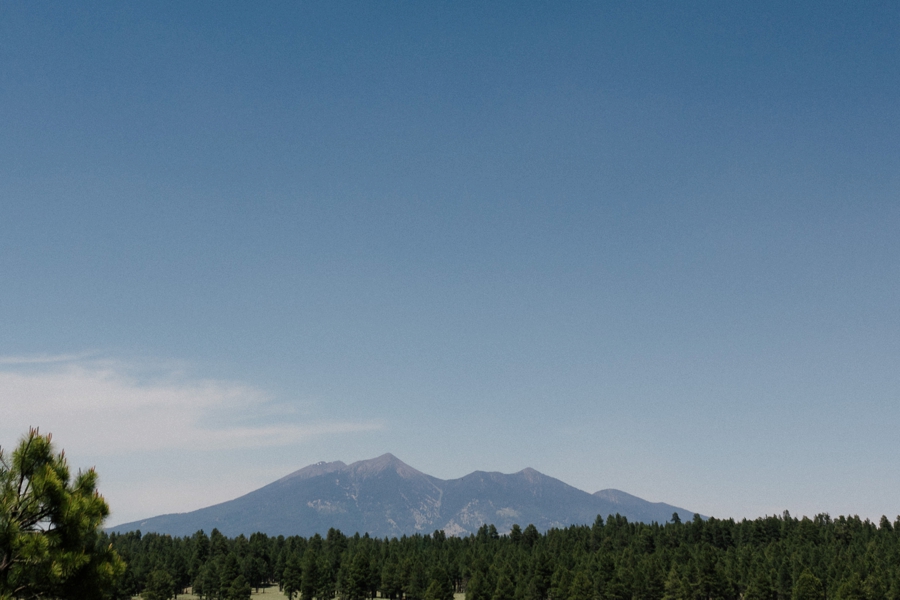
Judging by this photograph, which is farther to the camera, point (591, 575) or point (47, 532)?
point (591, 575)

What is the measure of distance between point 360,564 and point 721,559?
87.9m

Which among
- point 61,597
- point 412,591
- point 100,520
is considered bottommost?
point 412,591

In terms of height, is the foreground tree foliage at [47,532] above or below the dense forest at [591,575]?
above

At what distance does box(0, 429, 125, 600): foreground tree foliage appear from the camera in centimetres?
2273

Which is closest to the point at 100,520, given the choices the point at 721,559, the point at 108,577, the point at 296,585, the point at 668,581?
the point at 108,577

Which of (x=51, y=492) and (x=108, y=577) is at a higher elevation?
(x=51, y=492)

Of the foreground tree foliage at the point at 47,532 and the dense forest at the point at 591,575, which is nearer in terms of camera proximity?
→ the foreground tree foliage at the point at 47,532

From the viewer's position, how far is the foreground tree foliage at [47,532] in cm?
2273

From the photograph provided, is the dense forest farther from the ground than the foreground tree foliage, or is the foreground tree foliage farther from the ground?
the foreground tree foliage

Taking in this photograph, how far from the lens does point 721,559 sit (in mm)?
172500

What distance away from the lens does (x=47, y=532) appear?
77.5ft

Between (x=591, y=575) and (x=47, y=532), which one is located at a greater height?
(x=47, y=532)

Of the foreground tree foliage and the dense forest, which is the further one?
the dense forest

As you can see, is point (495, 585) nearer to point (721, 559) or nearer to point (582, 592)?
point (582, 592)
